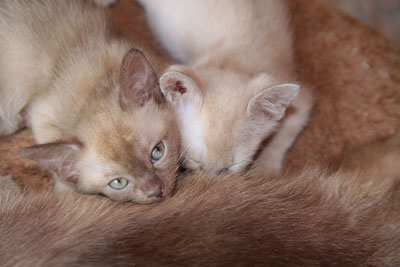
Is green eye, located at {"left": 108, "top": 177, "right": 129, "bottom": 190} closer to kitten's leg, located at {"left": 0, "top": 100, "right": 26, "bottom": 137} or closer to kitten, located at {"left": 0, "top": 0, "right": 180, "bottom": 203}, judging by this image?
kitten, located at {"left": 0, "top": 0, "right": 180, "bottom": 203}

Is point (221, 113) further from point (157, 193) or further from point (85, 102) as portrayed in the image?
point (85, 102)

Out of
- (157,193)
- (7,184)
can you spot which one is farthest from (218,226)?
(7,184)

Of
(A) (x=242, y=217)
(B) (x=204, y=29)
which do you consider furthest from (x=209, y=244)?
(B) (x=204, y=29)

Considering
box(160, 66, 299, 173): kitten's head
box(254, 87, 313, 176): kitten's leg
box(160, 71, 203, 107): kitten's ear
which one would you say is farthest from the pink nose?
box(254, 87, 313, 176): kitten's leg

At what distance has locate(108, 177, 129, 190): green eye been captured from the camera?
4.61 ft

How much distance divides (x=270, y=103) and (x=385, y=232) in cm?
60

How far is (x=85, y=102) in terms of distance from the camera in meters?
1.52

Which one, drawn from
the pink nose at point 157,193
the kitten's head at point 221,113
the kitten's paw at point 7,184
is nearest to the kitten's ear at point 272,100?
the kitten's head at point 221,113

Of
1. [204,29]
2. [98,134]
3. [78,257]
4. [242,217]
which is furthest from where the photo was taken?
[204,29]

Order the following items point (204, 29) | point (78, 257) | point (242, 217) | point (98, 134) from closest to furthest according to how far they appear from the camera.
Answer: point (78, 257) → point (242, 217) → point (98, 134) → point (204, 29)

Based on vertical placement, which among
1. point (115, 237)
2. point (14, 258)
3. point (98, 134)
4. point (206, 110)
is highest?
point (206, 110)

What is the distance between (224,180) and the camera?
4.66 feet

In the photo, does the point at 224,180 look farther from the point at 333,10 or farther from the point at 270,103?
the point at 333,10

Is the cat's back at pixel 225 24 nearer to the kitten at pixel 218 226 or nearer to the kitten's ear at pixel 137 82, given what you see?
the kitten's ear at pixel 137 82
